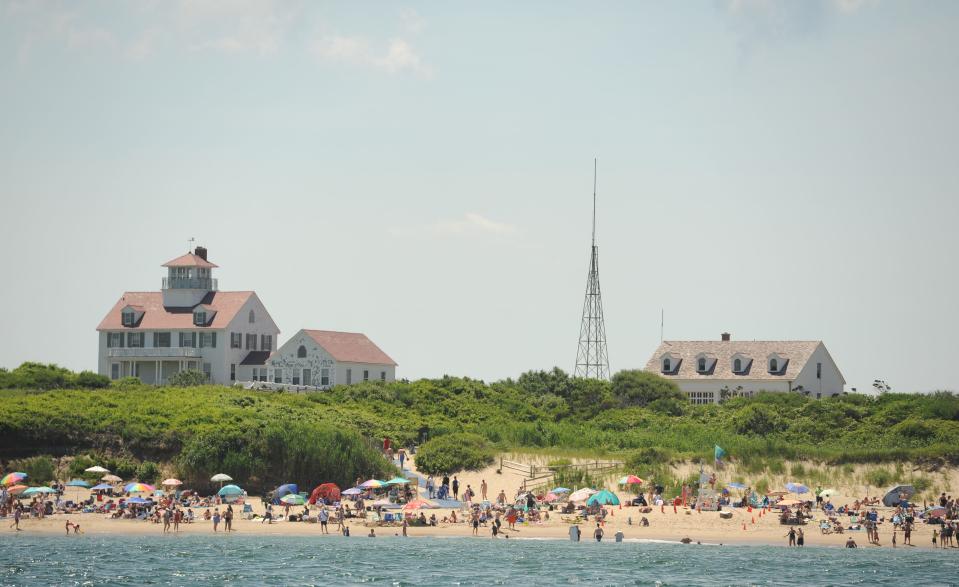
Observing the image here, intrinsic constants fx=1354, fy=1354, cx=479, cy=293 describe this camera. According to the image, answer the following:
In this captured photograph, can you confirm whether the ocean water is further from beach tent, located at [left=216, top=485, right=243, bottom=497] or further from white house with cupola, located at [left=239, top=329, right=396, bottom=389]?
white house with cupola, located at [left=239, top=329, right=396, bottom=389]

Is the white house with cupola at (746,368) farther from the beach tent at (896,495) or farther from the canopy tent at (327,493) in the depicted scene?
the canopy tent at (327,493)

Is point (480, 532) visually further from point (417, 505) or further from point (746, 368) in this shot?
point (746, 368)

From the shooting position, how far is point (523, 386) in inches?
3346

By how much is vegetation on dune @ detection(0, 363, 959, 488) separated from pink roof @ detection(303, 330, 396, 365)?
6367 millimetres

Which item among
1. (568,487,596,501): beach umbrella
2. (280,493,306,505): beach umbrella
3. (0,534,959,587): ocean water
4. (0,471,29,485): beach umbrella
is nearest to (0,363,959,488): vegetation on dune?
(280,493,306,505): beach umbrella

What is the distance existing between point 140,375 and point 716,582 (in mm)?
56009

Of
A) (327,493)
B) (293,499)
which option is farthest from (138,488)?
(327,493)

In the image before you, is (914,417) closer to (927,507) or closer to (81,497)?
(927,507)

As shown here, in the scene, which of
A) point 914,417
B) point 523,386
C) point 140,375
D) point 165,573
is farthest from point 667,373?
point 165,573

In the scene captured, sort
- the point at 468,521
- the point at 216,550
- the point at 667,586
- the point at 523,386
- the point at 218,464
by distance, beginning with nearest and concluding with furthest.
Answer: the point at 667,586, the point at 216,550, the point at 468,521, the point at 218,464, the point at 523,386

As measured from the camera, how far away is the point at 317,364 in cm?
8481

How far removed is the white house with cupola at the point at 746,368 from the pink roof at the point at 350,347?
1791 cm

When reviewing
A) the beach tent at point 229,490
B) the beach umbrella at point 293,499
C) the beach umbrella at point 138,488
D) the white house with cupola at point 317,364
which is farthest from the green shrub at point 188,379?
the beach umbrella at point 293,499

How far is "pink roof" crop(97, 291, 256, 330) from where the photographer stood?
8881 cm
